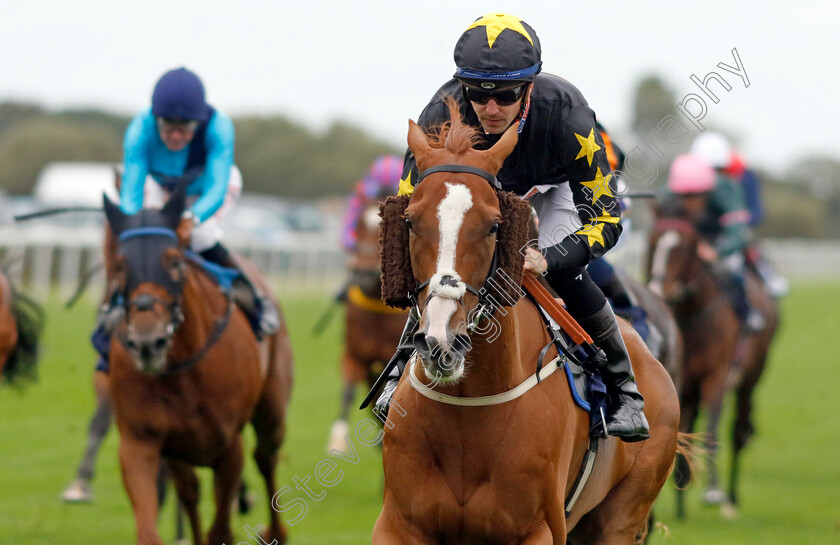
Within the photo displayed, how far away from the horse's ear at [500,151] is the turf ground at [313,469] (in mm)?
2074

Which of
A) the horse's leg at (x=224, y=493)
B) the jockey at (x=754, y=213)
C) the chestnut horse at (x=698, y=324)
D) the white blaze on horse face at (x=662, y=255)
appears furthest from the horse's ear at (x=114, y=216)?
the jockey at (x=754, y=213)

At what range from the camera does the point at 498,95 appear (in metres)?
4.09

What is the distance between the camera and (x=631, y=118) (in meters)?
88.7

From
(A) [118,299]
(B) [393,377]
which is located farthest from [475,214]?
(A) [118,299]

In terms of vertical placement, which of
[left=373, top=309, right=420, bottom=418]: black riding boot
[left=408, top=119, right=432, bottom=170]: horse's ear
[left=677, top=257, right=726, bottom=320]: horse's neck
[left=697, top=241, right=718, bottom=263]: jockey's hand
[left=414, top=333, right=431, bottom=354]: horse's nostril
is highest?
[left=408, top=119, right=432, bottom=170]: horse's ear

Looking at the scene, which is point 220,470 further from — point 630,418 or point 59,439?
point 59,439

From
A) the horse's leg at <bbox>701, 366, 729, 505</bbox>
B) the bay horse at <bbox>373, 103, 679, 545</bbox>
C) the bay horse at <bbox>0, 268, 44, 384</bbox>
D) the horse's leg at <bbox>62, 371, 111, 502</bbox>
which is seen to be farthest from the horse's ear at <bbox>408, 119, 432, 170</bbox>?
the horse's leg at <bbox>701, 366, 729, 505</bbox>

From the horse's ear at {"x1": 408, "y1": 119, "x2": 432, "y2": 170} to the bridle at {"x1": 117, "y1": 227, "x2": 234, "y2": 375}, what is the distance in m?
2.24

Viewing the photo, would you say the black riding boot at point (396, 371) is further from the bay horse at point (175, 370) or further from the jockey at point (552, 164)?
the bay horse at point (175, 370)

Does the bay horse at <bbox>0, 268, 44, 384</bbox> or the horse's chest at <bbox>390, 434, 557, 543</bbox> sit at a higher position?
A: the horse's chest at <bbox>390, 434, 557, 543</bbox>

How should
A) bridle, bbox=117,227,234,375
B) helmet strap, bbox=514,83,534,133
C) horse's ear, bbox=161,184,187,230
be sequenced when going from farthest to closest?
horse's ear, bbox=161,184,187,230
bridle, bbox=117,227,234,375
helmet strap, bbox=514,83,534,133

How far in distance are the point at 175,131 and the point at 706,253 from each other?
5.00m

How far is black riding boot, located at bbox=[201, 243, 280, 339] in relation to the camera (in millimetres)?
6988

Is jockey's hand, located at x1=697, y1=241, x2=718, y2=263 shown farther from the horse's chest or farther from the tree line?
the tree line
